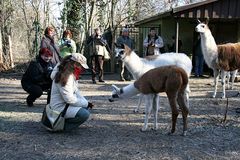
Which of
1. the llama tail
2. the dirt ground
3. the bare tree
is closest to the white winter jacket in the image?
the dirt ground

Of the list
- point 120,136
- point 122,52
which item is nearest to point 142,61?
point 122,52

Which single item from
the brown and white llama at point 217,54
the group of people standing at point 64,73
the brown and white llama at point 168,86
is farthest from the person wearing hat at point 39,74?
the brown and white llama at point 217,54

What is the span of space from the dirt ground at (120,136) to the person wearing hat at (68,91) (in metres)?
0.31

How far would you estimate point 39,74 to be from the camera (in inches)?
326

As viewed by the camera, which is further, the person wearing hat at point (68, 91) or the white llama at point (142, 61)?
the white llama at point (142, 61)

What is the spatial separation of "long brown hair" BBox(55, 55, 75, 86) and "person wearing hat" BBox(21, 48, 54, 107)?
7.45 ft

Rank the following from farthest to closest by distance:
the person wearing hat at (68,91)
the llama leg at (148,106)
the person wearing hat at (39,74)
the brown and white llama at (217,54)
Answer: the brown and white llama at (217,54)
the person wearing hat at (39,74)
the llama leg at (148,106)
the person wearing hat at (68,91)

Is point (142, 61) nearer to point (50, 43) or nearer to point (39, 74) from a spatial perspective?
point (39, 74)

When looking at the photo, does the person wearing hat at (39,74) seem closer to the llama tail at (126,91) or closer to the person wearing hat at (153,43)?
the llama tail at (126,91)

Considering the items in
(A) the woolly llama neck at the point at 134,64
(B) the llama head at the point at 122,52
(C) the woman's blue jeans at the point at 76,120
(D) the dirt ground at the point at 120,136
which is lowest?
(D) the dirt ground at the point at 120,136

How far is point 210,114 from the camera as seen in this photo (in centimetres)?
777

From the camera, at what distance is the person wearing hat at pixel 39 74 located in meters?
8.20

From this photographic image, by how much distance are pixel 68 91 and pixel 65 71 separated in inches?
12.4

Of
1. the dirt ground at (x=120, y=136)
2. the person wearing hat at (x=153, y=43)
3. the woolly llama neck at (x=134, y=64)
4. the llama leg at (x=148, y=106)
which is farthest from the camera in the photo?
the person wearing hat at (x=153, y=43)
